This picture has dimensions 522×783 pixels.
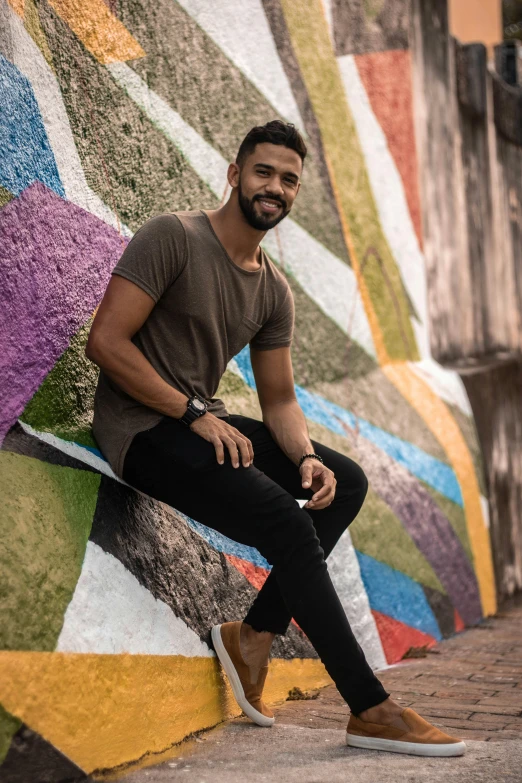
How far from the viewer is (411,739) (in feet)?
9.51

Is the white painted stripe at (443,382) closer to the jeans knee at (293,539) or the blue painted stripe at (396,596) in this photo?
the blue painted stripe at (396,596)

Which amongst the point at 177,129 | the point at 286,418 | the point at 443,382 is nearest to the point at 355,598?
the point at 286,418

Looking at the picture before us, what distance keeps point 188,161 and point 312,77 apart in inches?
55.3

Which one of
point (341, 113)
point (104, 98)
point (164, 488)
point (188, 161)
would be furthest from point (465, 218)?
point (164, 488)

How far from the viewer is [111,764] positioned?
2.70 m

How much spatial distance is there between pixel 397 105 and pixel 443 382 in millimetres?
1728

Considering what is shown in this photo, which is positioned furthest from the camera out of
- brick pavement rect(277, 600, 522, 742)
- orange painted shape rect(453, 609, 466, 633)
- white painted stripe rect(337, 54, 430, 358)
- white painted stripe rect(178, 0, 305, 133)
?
white painted stripe rect(337, 54, 430, 358)

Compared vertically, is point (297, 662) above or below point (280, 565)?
below

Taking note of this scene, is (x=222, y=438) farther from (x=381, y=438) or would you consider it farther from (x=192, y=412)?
(x=381, y=438)

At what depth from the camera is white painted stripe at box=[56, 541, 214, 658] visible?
2701 millimetres

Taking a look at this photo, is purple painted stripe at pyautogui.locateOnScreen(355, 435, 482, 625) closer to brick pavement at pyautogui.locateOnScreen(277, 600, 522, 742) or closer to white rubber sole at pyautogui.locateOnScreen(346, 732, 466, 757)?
brick pavement at pyautogui.locateOnScreen(277, 600, 522, 742)

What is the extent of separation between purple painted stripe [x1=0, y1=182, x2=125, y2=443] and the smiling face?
1.88ft

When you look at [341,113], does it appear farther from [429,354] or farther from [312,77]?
[429,354]

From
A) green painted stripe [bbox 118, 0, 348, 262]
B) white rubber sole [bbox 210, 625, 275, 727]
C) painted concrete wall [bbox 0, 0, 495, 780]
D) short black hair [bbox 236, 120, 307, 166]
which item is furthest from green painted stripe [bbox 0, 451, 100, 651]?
green painted stripe [bbox 118, 0, 348, 262]
